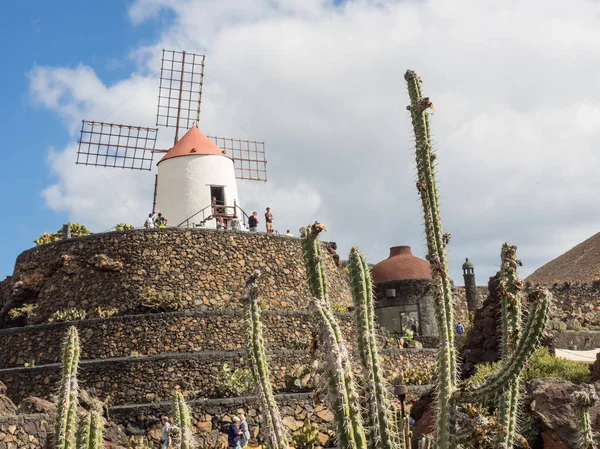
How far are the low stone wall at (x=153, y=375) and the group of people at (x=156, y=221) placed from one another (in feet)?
18.3

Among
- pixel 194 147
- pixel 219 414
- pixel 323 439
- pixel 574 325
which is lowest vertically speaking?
pixel 323 439

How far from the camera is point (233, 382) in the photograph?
745 inches

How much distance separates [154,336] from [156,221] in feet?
20.1

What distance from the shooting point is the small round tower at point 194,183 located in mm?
27672

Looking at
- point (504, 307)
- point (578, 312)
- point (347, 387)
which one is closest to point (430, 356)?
point (578, 312)

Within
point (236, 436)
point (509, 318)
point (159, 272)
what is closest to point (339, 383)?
point (509, 318)

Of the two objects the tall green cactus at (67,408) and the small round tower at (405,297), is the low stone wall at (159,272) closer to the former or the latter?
the small round tower at (405,297)

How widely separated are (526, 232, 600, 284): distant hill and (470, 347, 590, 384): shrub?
79.4ft

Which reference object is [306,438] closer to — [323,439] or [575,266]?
[323,439]

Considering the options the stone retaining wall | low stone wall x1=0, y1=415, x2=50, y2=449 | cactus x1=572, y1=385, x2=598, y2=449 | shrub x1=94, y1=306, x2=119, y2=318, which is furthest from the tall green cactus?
shrub x1=94, y1=306, x2=119, y2=318

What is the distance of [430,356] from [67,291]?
987 cm

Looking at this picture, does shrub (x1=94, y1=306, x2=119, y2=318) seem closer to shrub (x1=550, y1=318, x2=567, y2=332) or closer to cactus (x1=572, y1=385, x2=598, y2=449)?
shrub (x1=550, y1=318, x2=567, y2=332)

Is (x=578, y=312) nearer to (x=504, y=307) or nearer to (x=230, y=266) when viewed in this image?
(x=230, y=266)

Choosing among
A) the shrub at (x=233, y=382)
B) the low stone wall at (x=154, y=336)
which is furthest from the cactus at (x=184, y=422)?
the low stone wall at (x=154, y=336)
